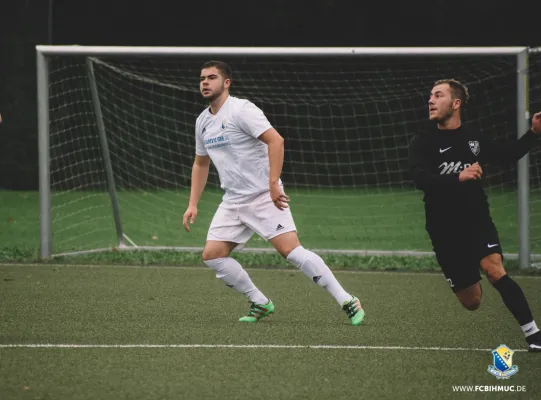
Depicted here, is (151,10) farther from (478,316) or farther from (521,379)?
(521,379)

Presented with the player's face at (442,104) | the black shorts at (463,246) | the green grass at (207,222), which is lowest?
the green grass at (207,222)

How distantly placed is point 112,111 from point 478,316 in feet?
25.8

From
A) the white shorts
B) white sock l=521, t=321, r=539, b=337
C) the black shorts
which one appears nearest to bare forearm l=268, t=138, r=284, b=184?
the white shorts

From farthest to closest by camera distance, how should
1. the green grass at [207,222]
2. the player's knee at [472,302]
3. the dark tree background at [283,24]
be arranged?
the dark tree background at [283,24]
the green grass at [207,222]
the player's knee at [472,302]

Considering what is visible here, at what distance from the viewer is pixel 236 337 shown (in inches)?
264

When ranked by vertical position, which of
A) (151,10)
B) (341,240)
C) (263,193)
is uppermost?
(151,10)

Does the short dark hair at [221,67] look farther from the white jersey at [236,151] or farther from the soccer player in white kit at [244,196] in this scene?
the white jersey at [236,151]

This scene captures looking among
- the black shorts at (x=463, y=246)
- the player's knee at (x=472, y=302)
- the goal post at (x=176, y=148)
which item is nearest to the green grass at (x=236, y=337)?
the player's knee at (x=472, y=302)

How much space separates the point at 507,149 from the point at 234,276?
82.4 inches

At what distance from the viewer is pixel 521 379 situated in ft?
17.8

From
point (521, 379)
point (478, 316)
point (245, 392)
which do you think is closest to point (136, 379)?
point (245, 392)

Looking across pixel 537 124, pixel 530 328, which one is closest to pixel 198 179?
pixel 537 124

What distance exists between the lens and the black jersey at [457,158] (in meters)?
6.36

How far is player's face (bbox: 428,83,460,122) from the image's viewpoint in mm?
6398
